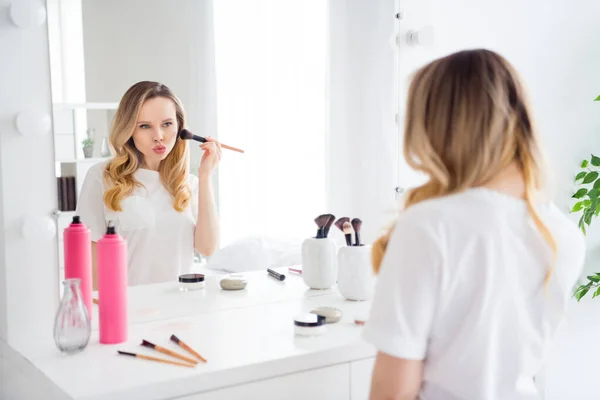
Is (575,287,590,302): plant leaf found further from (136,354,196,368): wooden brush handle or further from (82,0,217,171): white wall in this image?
(136,354,196,368): wooden brush handle

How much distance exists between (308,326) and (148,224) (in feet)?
1.46

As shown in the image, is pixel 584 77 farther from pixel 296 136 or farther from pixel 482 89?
pixel 482 89

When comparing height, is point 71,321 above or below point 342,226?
below

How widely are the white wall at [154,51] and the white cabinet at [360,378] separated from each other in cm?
60

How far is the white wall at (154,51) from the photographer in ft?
4.91

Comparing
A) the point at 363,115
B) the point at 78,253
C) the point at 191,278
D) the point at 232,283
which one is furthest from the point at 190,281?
the point at 363,115

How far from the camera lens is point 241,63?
5.63 ft

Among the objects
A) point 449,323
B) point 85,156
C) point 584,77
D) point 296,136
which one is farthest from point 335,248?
point 584,77

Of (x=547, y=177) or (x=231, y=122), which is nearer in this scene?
(x=547, y=177)

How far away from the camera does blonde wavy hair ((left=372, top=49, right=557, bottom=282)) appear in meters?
1.04

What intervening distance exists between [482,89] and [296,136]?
2.78 ft

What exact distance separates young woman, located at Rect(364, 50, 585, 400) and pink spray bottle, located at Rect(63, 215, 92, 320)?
2.09ft

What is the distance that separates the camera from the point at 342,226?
5.70 feet

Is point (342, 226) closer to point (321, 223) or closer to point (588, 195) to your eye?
point (321, 223)
